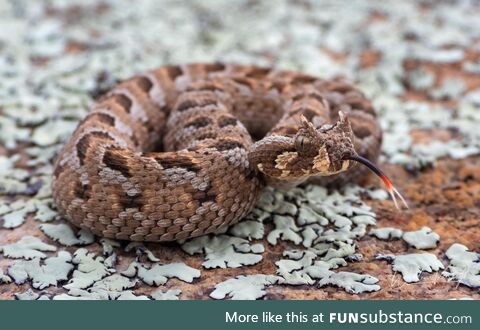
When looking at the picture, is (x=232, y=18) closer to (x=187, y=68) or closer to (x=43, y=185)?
(x=187, y=68)

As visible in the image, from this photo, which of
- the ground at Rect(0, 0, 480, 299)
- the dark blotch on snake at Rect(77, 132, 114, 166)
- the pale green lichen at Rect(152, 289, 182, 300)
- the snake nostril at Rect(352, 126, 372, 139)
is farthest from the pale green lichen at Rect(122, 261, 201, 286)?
the snake nostril at Rect(352, 126, 372, 139)

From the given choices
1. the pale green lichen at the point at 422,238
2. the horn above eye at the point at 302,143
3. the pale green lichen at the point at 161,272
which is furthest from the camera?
the pale green lichen at the point at 422,238

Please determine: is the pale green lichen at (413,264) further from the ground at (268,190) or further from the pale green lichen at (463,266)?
the pale green lichen at (463,266)

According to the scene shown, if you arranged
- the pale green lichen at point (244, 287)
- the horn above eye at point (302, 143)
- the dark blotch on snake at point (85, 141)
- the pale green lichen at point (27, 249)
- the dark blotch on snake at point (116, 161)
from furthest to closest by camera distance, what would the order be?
the dark blotch on snake at point (85, 141)
the dark blotch on snake at point (116, 161)
the pale green lichen at point (27, 249)
the horn above eye at point (302, 143)
the pale green lichen at point (244, 287)

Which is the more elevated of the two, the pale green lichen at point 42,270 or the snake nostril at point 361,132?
the snake nostril at point 361,132

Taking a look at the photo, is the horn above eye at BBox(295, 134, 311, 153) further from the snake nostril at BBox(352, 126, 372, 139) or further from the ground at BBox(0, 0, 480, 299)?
the snake nostril at BBox(352, 126, 372, 139)

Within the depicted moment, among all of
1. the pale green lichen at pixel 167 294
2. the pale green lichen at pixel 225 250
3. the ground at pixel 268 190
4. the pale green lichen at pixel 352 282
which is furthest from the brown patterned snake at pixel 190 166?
the pale green lichen at pixel 352 282
